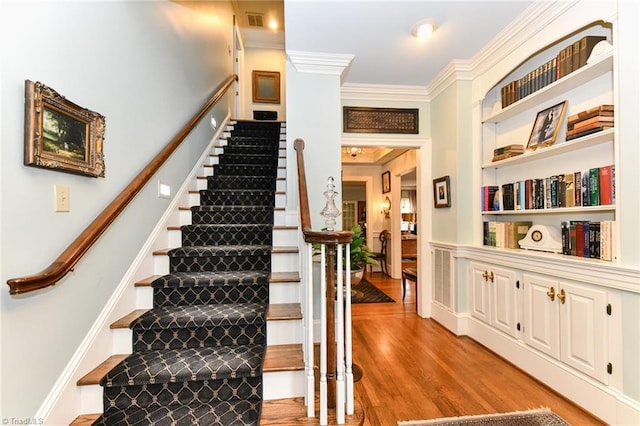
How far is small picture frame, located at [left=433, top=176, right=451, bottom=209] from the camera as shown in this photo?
3.37m

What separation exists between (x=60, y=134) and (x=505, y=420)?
9.52 ft

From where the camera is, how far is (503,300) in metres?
2.69

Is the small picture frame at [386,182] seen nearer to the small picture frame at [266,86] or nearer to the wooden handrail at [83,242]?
the small picture frame at [266,86]

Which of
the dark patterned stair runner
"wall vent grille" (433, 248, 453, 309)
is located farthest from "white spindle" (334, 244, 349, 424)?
"wall vent grille" (433, 248, 453, 309)

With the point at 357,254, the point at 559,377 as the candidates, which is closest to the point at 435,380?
the point at 559,377

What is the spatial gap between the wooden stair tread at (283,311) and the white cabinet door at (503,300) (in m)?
1.88

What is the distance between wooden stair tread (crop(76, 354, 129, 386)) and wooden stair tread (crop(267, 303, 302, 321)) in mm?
871

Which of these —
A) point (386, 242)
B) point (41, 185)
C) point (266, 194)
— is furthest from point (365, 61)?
point (386, 242)

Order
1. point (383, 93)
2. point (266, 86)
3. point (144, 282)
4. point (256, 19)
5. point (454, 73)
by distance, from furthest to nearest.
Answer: point (266, 86)
point (256, 19)
point (383, 93)
point (454, 73)
point (144, 282)

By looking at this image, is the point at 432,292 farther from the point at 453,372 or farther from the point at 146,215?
the point at 146,215

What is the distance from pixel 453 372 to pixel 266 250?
1809mm

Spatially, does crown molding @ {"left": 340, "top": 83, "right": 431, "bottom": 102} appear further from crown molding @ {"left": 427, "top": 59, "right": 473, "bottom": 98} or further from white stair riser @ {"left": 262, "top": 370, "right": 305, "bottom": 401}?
white stair riser @ {"left": 262, "top": 370, "right": 305, "bottom": 401}

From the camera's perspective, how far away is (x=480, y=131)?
10.3 feet

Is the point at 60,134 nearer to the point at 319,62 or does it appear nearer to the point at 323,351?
the point at 323,351
